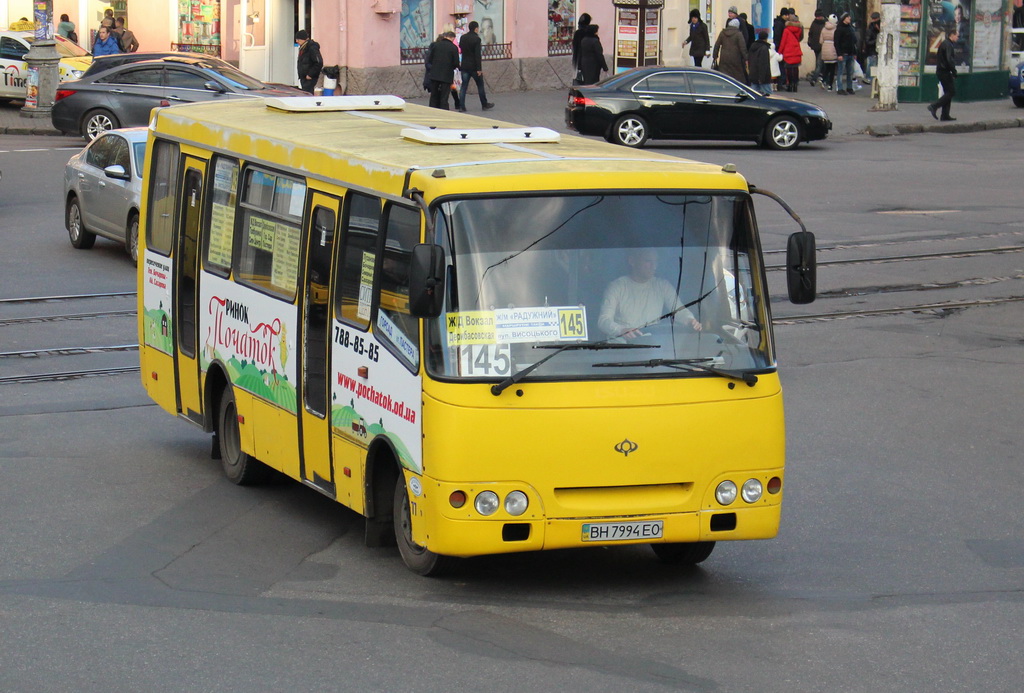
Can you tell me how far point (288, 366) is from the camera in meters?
8.95

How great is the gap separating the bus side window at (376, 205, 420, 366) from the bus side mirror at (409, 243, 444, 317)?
1.03 ft

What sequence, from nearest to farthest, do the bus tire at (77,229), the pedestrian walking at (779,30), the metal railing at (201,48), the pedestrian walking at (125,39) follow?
1. the bus tire at (77,229)
2. the pedestrian walking at (125,39)
3. the metal railing at (201,48)
4. the pedestrian walking at (779,30)

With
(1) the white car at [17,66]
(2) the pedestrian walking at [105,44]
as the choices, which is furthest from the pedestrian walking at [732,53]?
(1) the white car at [17,66]

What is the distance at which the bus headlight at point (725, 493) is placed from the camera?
7434 millimetres

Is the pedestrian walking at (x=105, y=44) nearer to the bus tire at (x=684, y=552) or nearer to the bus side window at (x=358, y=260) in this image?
the bus side window at (x=358, y=260)

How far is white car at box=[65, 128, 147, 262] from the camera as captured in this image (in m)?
17.9

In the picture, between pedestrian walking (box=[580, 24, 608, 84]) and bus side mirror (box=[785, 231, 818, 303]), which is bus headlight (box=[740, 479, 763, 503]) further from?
pedestrian walking (box=[580, 24, 608, 84])

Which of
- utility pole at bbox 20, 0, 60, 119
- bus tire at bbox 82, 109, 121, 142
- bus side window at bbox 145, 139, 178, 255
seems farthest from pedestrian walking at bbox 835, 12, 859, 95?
bus side window at bbox 145, 139, 178, 255

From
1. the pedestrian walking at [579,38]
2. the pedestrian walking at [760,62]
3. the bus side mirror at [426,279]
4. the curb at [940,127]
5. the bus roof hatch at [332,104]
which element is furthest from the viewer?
the pedestrian walking at [760,62]

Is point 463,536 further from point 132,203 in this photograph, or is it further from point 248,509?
point 132,203

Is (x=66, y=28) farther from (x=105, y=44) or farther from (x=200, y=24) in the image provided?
(x=105, y=44)

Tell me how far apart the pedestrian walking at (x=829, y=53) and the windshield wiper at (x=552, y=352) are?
33556mm

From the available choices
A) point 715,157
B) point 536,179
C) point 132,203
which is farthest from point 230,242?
point 715,157

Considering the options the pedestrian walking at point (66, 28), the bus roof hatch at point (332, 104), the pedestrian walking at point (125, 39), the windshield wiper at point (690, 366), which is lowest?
the windshield wiper at point (690, 366)
